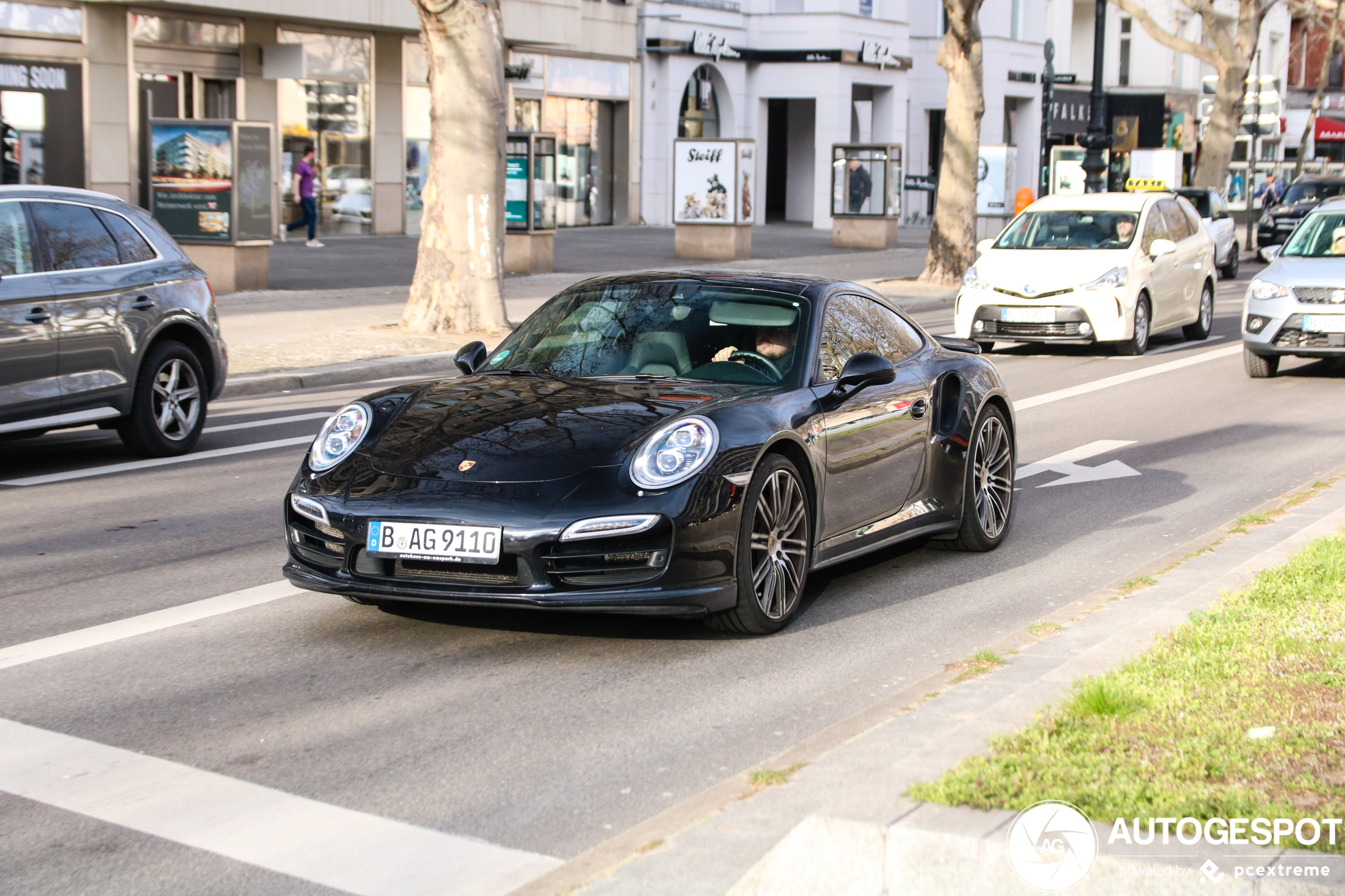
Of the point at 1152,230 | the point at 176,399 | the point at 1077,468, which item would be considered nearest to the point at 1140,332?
the point at 1152,230

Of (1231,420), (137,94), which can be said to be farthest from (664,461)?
(137,94)

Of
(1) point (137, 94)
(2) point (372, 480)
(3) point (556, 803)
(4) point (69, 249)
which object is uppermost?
(1) point (137, 94)

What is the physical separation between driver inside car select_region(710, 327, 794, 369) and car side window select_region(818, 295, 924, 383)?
151 mm

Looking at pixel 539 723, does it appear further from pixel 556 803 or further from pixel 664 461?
pixel 664 461

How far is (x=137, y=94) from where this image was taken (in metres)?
28.3

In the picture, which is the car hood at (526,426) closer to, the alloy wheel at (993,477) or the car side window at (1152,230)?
the alloy wheel at (993,477)

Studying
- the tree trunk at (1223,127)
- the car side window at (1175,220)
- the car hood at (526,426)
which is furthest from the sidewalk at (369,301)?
the tree trunk at (1223,127)

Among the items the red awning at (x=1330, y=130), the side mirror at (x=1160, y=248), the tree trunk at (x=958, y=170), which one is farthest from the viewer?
the red awning at (x=1330, y=130)

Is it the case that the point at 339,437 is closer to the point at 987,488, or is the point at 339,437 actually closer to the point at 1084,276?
the point at 987,488

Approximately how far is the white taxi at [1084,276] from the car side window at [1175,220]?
0.06 ft

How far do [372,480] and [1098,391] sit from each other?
1044 cm

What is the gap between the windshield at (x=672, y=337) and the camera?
6.89 meters

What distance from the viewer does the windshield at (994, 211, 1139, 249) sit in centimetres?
1831

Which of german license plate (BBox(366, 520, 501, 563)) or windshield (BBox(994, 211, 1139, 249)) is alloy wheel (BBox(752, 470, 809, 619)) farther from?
windshield (BBox(994, 211, 1139, 249))
